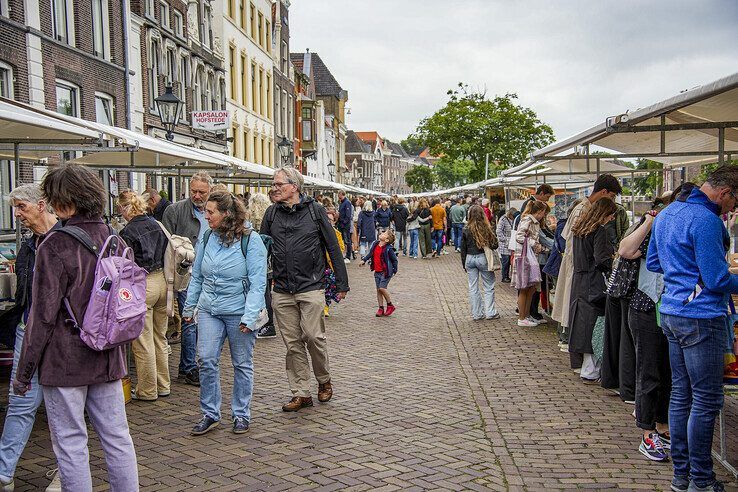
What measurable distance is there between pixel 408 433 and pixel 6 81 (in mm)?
13554

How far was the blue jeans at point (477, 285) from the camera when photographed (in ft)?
37.8

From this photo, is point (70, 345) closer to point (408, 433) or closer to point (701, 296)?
point (408, 433)

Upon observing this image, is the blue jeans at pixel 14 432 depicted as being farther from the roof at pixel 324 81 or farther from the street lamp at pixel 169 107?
the roof at pixel 324 81

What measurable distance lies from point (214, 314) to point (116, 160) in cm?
702

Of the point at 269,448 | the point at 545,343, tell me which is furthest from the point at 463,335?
the point at 269,448

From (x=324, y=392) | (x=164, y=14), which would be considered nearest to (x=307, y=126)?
(x=164, y=14)

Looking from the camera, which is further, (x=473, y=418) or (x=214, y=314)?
(x=473, y=418)

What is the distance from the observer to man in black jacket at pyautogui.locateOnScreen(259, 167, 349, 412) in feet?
20.9

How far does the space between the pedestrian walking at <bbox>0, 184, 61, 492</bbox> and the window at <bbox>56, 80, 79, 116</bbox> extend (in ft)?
46.9

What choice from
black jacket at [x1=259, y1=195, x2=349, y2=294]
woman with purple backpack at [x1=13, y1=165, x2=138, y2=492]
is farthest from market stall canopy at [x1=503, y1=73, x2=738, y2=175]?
woman with purple backpack at [x1=13, y1=165, x2=138, y2=492]

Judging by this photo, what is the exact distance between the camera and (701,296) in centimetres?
430

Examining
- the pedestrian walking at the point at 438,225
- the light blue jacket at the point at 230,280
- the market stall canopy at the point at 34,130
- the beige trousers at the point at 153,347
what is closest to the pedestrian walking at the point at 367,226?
the pedestrian walking at the point at 438,225

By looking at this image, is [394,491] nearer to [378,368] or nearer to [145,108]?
[378,368]

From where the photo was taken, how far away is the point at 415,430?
19.6 ft
